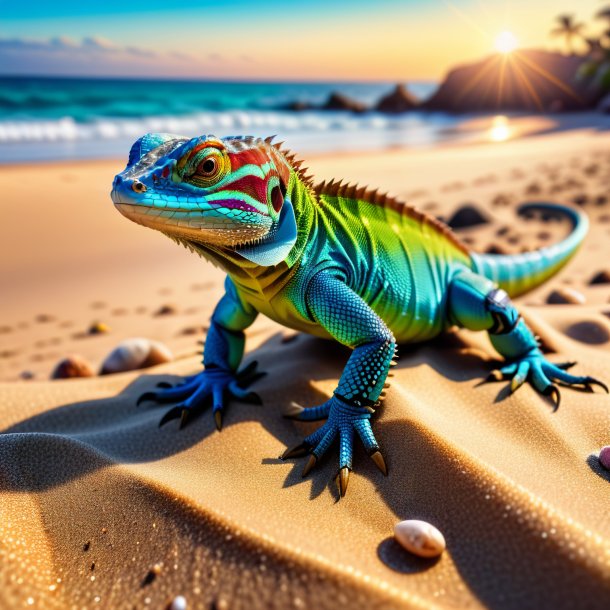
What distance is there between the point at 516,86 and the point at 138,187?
184 ft

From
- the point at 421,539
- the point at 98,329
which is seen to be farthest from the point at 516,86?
the point at 421,539

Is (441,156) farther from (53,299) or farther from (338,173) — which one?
(53,299)

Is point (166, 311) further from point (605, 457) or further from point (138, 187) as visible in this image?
point (605, 457)

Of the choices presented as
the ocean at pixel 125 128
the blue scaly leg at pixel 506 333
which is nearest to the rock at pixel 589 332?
the blue scaly leg at pixel 506 333

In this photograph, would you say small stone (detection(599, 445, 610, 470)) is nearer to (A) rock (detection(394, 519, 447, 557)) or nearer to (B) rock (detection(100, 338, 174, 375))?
(A) rock (detection(394, 519, 447, 557))

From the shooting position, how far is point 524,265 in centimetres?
399

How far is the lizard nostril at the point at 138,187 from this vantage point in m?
2.10

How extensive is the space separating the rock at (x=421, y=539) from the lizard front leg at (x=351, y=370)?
0.51 m

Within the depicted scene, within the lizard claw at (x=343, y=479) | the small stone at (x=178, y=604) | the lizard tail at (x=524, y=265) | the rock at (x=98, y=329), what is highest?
the lizard tail at (x=524, y=265)

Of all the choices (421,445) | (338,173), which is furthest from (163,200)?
(338,173)

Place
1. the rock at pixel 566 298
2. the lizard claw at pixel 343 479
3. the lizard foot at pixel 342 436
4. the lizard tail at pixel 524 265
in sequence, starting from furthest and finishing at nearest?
the rock at pixel 566 298, the lizard tail at pixel 524 265, the lizard foot at pixel 342 436, the lizard claw at pixel 343 479

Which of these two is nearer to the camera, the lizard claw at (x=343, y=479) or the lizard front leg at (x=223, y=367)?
the lizard claw at (x=343, y=479)

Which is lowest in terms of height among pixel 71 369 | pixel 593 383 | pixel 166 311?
pixel 166 311

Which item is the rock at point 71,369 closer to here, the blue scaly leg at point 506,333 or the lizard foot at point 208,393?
the lizard foot at point 208,393
